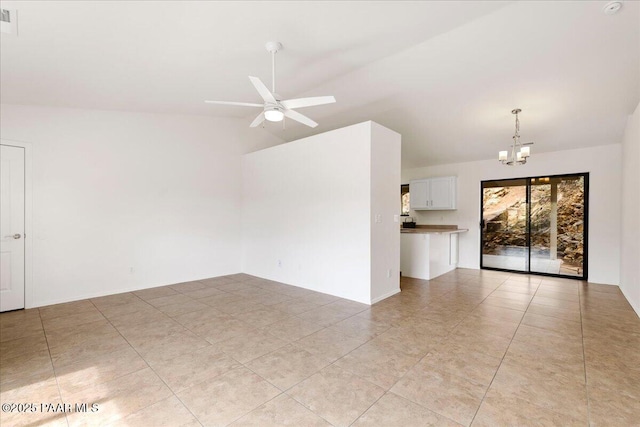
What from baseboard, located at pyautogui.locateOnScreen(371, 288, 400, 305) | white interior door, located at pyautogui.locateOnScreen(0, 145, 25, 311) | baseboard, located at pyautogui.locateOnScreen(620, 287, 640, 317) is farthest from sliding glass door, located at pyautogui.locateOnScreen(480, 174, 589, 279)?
white interior door, located at pyautogui.locateOnScreen(0, 145, 25, 311)

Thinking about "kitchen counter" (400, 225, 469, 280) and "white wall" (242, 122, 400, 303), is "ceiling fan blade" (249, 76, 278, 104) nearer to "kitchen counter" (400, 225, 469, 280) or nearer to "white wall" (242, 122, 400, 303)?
"white wall" (242, 122, 400, 303)

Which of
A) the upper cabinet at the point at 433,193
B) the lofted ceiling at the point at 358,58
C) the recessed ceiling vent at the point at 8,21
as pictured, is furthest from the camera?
the upper cabinet at the point at 433,193

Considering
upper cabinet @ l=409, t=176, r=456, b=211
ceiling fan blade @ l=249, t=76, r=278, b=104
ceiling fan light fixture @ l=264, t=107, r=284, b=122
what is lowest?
upper cabinet @ l=409, t=176, r=456, b=211

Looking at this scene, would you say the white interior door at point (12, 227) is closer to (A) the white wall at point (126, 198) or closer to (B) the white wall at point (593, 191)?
(A) the white wall at point (126, 198)

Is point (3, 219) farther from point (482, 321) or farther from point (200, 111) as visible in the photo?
point (482, 321)

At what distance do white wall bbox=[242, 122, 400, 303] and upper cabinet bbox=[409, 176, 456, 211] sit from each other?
2.99m

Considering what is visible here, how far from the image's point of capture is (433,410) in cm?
189

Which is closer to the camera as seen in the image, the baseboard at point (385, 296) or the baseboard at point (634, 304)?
the baseboard at point (634, 304)

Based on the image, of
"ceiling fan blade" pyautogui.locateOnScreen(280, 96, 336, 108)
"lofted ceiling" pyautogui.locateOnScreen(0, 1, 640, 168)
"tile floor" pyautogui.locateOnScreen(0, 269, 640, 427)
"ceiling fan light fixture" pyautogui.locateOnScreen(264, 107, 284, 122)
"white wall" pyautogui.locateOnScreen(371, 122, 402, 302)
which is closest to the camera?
"tile floor" pyautogui.locateOnScreen(0, 269, 640, 427)

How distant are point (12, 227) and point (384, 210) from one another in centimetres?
541

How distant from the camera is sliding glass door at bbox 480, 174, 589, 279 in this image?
569 cm

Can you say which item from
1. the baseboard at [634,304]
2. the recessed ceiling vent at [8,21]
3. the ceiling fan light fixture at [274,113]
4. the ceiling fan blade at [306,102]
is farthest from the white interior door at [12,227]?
the baseboard at [634,304]

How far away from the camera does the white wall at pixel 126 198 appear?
166 inches

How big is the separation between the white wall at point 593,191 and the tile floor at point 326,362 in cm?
140
